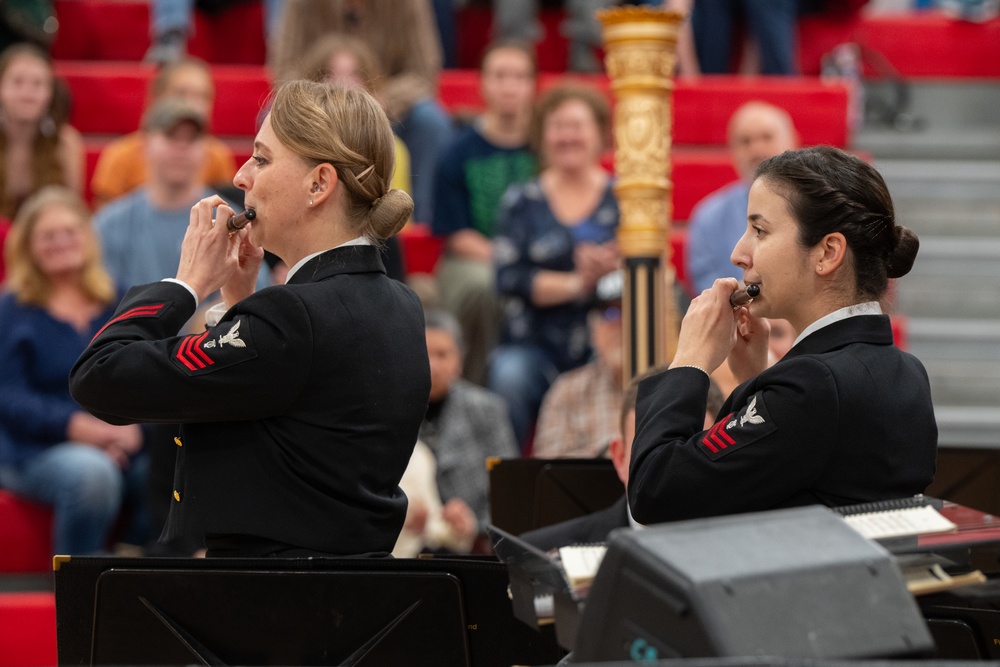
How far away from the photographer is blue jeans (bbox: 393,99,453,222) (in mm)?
6020

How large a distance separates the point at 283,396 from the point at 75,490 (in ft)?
8.23

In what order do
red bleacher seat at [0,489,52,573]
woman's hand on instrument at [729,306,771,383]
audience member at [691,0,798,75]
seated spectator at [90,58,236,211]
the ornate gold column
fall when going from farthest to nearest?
audience member at [691,0,798,75] < seated spectator at [90,58,236,211] < red bleacher seat at [0,489,52,573] < the ornate gold column < woman's hand on instrument at [729,306,771,383]

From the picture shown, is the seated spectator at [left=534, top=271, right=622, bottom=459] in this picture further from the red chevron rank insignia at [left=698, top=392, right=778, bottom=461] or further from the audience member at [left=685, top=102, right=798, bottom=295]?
the red chevron rank insignia at [left=698, top=392, right=778, bottom=461]

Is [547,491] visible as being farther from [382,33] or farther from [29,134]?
[382,33]

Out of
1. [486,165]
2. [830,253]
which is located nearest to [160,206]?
[486,165]

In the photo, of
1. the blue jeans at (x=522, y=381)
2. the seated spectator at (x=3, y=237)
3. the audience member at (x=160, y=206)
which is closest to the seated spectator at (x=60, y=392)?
the audience member at (x=160, y=206)

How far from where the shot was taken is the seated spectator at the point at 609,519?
275 cm

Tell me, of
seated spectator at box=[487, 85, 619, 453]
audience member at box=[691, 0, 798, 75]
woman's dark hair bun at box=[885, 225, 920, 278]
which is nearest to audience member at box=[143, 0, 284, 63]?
audience member at box=[691, 0, 798, 75]

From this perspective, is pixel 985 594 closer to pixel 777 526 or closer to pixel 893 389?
pixel 893 389

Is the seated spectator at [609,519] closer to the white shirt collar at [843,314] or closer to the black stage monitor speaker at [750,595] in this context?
the white shirt collar at [843,314]

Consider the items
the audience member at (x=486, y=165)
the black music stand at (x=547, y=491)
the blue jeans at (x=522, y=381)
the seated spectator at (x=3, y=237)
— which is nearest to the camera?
the black music stand at (x=547, y=491)

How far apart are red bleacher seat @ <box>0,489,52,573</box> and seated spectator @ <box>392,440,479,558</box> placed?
118cm

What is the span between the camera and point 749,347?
2.33m

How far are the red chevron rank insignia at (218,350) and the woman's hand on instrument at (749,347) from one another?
0.78 m
